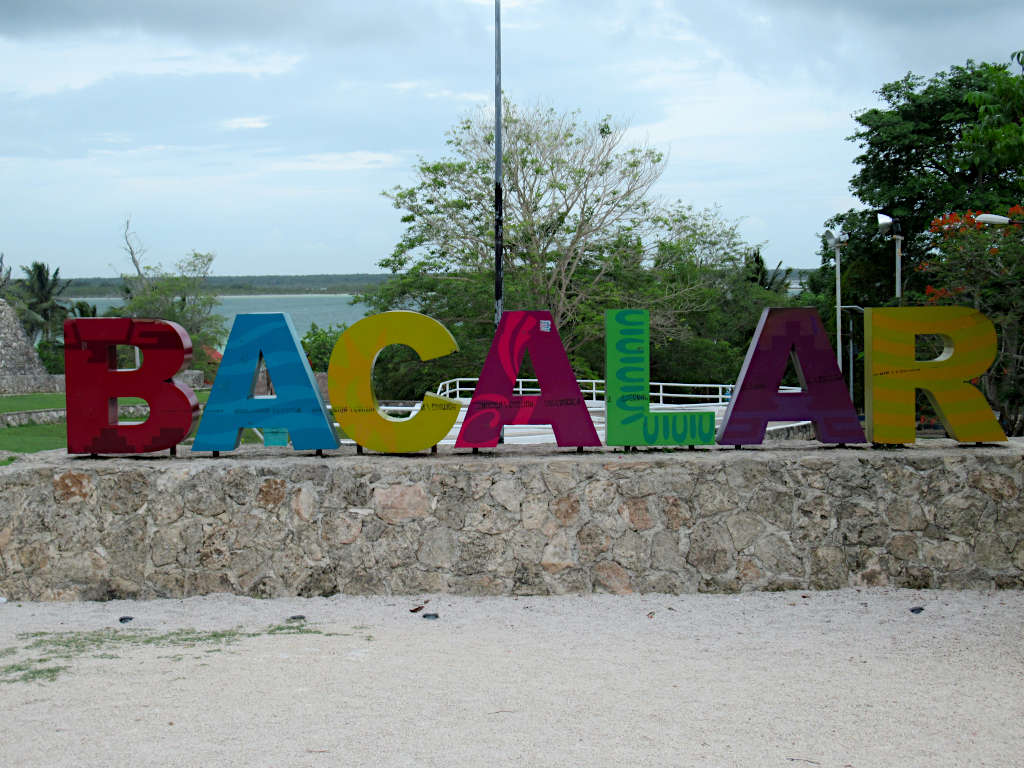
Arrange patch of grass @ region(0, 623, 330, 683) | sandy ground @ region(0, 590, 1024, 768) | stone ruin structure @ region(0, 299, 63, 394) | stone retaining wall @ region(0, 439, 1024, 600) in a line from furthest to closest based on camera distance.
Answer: stone ruin structure @ region(0, 299, 63, 394)
stone retaining wall @ region(0, 439, 1024, 600)
patch of grass @ region(0, 623, 330, 683)
sandy ground @ region(0, 590, 1024, 768)

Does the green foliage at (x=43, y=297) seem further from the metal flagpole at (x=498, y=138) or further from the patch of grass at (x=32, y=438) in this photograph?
the metal flagpole at (x=498, y=138)

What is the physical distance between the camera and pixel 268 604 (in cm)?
768

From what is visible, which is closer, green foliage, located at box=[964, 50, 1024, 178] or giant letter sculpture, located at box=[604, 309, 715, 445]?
giant letter sculpture, located at box=[604, 309, 715, 445]

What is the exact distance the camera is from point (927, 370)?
8477mm

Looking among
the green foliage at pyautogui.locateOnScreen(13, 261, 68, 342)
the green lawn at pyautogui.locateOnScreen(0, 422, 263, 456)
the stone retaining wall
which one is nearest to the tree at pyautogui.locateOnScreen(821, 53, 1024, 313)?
the green lawn at pyautogui.locateOnScreen(0, 422, 263, 456)

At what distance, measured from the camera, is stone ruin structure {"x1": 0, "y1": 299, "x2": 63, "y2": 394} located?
4741cm

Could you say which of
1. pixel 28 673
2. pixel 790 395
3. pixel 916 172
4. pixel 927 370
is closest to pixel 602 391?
pixel 790 395

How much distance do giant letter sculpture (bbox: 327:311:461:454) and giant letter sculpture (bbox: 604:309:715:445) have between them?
1461 millimetres

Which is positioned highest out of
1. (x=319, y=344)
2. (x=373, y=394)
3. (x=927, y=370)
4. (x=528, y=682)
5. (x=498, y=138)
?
(x=498, y=138)

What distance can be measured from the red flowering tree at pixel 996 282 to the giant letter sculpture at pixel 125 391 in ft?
60.4

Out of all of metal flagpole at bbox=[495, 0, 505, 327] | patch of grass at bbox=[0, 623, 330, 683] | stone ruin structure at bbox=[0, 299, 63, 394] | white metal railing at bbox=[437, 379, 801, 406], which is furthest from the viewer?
stone ruin structure at bbox=[0, 299, 63, 394]

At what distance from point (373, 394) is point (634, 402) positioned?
2419 mm

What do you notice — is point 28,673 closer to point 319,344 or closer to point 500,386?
point 500,386

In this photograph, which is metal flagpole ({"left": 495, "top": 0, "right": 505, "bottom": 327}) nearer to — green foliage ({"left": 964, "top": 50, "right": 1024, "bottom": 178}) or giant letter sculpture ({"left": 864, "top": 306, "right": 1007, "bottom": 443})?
green foliage ({"left": 964, "top": 50, "right": 1024, "bottom": 178})
